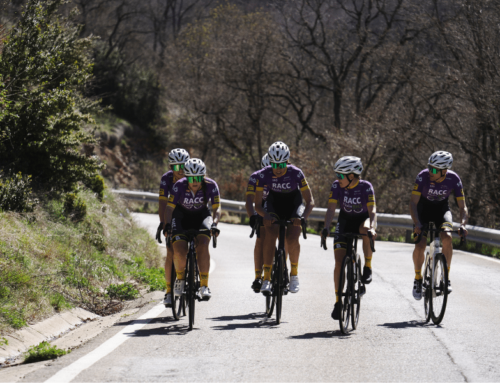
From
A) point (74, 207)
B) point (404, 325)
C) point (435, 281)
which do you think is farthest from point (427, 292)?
point (74, 207)

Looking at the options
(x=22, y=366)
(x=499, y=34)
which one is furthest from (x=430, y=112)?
(x=22, y=366)

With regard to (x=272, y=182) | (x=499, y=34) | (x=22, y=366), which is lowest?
(x=22, y=366)

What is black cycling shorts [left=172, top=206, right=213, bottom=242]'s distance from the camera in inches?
331

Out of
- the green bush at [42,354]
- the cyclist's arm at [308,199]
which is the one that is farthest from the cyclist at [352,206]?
the green bush at [42,354]

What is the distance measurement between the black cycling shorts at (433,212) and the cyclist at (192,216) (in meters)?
2.83

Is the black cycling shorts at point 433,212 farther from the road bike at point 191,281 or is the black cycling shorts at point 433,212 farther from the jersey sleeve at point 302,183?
the road bike at point 191,281

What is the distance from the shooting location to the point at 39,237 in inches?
436

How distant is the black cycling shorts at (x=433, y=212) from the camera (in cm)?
901

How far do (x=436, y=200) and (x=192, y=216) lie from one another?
10.8 ft

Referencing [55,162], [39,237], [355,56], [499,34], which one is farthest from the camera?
[355,56]

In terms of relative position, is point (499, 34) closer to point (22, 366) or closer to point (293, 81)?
point (293, 81)

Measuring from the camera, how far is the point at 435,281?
28.0 feet

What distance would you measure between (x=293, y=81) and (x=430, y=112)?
39.5 ft

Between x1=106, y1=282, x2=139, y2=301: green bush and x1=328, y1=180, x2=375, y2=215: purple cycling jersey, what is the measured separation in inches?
152
